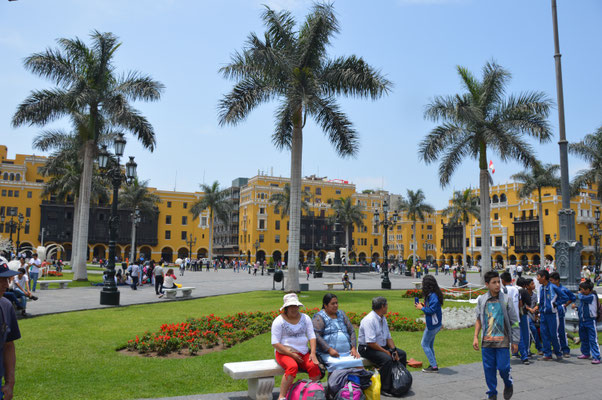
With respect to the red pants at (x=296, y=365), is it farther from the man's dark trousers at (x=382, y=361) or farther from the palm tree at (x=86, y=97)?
the palm tree at (x=86, y=97)

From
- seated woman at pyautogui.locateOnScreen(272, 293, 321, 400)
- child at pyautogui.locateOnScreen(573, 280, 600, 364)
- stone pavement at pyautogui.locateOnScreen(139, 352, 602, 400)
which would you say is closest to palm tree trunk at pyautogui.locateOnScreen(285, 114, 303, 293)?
child at pyautogui.locateOnScreen(573, 280, 600, 364)

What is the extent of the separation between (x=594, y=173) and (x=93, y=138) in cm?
3267

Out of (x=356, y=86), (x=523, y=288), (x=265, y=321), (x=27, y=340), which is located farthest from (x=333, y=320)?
(x=356, y=86)

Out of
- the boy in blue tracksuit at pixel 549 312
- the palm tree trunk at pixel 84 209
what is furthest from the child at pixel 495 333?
the palm tree trunk at pixel 84 209

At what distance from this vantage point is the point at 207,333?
8.62m

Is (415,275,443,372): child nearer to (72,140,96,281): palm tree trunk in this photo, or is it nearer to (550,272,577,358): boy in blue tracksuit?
(550,272,577,358): boy in blue tracksuit

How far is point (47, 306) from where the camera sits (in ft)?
44.8

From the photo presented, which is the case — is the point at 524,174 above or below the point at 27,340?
above

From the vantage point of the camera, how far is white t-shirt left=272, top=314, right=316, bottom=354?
5238 millimetres

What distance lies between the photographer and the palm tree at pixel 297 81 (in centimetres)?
1709

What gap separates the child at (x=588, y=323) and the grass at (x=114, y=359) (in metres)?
1.91

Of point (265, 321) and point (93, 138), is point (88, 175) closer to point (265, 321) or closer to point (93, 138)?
point (93, 138)

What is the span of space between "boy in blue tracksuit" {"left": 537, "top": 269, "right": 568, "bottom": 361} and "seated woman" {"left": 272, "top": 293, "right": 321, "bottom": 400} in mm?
4789

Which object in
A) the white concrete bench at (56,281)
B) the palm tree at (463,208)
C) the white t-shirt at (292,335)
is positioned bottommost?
the white concrete bench at (56,281)
